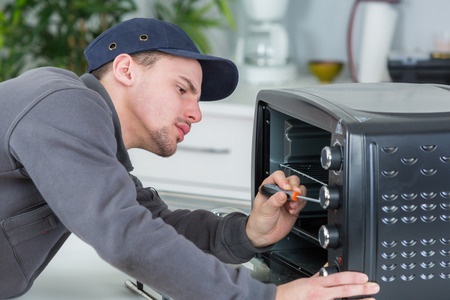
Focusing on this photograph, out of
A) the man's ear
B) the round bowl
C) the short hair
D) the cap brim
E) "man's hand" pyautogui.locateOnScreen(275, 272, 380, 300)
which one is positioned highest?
the short hair

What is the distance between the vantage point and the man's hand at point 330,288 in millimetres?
1021

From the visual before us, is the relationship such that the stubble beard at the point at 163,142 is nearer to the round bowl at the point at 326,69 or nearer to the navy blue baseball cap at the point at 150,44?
the navy blue baseball cap at the point at 150,44

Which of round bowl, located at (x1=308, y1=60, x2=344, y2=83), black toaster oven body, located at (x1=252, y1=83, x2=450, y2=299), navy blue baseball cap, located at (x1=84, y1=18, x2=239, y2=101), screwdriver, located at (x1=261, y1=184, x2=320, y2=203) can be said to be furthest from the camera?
round bowl, located at (x1=308, y1=60, x2=344, y2=83)

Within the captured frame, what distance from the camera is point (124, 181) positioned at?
1.05m

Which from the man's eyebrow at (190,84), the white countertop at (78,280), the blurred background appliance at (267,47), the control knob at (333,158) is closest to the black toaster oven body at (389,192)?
the control knob at (333,158)

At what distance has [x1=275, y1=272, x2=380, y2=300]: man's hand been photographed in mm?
1021

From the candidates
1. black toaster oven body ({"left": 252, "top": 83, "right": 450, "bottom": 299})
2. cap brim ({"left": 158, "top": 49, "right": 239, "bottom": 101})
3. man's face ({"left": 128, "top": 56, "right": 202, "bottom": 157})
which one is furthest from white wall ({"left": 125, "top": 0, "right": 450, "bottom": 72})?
black toaster oven body ({"left": 252, "top": 83, "right": 450, "bottom": 299})

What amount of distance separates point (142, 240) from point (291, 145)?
1.15 ft

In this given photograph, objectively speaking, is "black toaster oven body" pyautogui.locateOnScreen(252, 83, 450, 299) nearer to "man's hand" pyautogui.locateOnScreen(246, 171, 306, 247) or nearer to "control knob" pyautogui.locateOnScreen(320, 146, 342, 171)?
"control knob" pyautogui.locateOnScreen(320, 146, 342, 171)

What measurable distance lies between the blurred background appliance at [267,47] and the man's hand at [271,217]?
1.73 m

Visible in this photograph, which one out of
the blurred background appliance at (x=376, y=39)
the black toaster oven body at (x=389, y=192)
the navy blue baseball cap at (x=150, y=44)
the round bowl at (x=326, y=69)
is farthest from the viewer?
the round bowl at (x=326, y=69)

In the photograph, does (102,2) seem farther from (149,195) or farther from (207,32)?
(149,195)

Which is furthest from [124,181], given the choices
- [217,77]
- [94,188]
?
[217,77]

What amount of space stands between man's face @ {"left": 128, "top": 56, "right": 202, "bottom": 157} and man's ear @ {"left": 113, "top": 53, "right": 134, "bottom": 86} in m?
0.01
